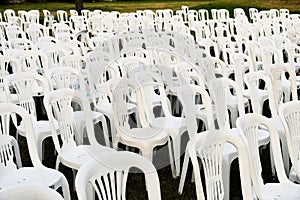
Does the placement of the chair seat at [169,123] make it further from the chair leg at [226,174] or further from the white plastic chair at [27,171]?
the white plastic chair at [27,171]

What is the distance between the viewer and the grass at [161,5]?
17891mm

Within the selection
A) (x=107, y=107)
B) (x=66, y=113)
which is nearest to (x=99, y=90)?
(x=107, y=107)

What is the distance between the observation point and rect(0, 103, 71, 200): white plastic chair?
3.76 m

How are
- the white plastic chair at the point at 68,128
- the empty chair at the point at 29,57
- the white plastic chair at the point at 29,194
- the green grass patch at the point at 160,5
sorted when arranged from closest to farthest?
1. the white plastic chair at the point at 29,194
2. the white plastic chair at the point at 68,128
3. the empty chair at the point at 29,57
4. the green grass patch at the point at 160,5

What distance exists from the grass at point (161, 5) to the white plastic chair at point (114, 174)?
48.3 feet

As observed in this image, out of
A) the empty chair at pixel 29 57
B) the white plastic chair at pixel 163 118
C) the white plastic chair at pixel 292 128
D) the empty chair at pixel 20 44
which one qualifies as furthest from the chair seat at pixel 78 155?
the empty chair at pixel 20 44

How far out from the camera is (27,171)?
3943 mm

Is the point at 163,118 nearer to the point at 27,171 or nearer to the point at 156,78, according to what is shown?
the point at 156,78

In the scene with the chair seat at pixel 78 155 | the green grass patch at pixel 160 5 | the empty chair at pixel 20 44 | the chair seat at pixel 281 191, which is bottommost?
the chair seat at pixel 281 191

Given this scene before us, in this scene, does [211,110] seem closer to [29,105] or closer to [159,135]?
[159,135]

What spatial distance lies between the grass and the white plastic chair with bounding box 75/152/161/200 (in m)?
14.7

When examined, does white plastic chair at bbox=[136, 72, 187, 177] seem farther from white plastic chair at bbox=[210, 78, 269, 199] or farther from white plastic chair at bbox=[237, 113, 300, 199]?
white plastic chair at bbox=[237, 113, 300, 199]

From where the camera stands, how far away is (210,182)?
331 centimetres

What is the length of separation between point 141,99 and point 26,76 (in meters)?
1.33
